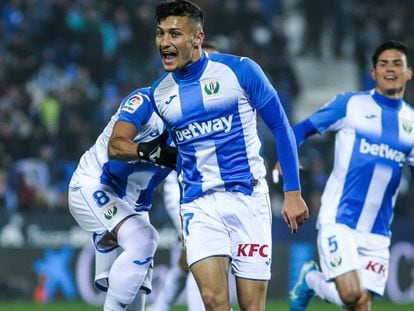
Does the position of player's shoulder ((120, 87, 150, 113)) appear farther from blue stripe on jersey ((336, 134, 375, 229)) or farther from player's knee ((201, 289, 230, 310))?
blue stripe on jersey ((336, 134, 375, 229))

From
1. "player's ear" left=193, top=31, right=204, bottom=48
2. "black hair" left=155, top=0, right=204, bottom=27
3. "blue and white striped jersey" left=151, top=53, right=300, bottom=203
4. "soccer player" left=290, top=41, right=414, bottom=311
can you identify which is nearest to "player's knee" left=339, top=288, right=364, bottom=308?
"soccer player" left=290, top=41, right=414, bottom=311

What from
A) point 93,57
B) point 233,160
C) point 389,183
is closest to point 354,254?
point 389,183

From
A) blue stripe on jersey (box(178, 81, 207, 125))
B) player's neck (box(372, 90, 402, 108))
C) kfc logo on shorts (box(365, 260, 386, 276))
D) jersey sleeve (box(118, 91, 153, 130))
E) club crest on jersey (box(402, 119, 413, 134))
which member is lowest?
kfc logo on shorts (box(365, 260, 386, 276))

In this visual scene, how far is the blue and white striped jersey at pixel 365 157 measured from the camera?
29.0 ft

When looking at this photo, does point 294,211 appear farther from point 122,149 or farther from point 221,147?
point 122,149

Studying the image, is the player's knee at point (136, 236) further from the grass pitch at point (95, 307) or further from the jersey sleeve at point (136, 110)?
the grass pitch at point (95, 307)

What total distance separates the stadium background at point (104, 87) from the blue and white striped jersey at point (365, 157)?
16.2 ft

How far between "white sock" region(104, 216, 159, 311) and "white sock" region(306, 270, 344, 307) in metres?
1.76

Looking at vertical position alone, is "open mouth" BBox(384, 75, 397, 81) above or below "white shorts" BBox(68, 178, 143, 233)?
above

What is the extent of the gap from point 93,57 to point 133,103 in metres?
10.0

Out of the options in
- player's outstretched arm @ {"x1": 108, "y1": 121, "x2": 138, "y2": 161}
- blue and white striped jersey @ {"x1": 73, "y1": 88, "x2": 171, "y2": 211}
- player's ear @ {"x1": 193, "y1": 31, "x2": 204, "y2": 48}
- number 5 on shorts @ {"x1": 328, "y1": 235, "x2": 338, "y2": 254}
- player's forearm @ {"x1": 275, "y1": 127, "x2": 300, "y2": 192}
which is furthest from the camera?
number 5 on shorts @ {"x1": 328, "y1": 235, "x2": 338, "y2": 254}

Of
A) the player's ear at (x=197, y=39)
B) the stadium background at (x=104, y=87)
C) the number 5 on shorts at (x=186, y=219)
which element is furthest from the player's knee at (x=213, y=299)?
the stadium background at (x=104, y=87)

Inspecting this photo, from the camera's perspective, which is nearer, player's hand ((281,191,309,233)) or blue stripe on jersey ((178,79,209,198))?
player's hand ((281,191,309,233))

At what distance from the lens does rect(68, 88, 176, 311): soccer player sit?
7.51m
